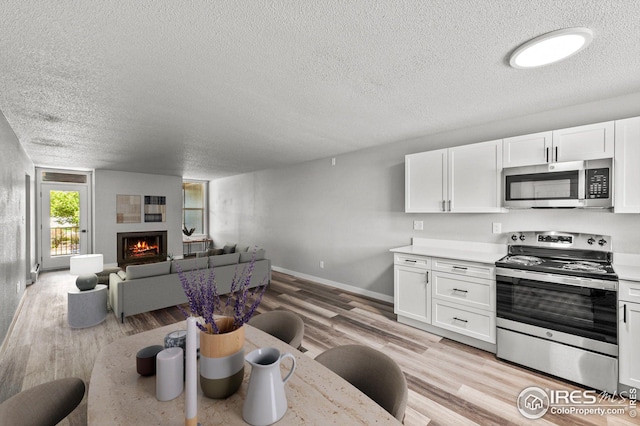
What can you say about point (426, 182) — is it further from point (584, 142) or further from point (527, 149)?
point (584, 142)

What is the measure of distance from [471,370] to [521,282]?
0.93 meters

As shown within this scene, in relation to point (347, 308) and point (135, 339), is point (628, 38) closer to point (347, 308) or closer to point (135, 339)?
point (135, 339)

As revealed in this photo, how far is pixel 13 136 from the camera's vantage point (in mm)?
3633

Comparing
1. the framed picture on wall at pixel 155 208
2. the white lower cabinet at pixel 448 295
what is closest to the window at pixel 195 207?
the framed picture on wall at pixel 155 208

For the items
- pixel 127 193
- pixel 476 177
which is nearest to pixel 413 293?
pixel 476 177

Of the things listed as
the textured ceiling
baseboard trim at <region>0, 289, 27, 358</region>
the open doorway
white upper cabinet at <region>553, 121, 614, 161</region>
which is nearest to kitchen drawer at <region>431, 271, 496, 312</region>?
white upper cabinet at <region>553, 121, 614, 161</region>

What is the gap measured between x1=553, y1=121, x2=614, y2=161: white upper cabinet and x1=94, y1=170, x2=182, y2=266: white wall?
855 cm

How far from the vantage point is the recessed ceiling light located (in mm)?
1693

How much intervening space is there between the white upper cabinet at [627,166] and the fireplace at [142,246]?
8.07m

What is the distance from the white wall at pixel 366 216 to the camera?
2.83 metres

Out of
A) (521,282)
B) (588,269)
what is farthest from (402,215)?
(588,269)

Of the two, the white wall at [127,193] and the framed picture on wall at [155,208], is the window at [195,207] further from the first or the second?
the framed picture on wall at [155,208]

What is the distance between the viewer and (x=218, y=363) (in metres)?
1.03

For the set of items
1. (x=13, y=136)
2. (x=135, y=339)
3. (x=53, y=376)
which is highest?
(x=13, y=136)
